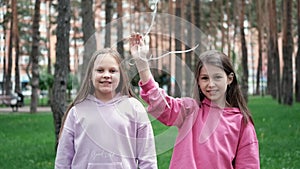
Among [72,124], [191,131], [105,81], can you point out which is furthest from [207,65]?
[72,124]

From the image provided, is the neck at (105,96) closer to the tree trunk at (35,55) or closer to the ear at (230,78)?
the ear at (230,78)

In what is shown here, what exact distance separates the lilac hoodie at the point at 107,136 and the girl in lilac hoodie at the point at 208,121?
15 cm

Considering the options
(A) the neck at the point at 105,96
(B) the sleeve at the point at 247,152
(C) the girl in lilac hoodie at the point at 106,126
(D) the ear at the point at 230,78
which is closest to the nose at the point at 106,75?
(C) the girl in lilac hoodie at the point at 106,126

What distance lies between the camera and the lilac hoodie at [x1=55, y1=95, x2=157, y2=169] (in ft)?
9.12

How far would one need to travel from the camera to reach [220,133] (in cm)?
278

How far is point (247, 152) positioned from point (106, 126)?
2.35 feet

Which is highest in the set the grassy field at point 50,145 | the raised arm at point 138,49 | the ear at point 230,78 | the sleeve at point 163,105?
the raised arm at point 138,49

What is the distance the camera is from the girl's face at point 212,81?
2.81m

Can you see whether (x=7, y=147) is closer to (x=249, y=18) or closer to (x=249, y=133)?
(x=249, y=133)

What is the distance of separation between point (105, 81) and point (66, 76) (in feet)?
17.2

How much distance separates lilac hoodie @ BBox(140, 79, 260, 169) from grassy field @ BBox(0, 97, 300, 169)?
11 centimetres

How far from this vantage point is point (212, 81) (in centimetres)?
282

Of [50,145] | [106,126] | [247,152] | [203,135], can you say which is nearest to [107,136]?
[106,126]

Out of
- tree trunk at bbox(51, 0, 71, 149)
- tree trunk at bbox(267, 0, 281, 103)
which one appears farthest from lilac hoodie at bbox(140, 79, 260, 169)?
tree trunk at bbox(267, 0, 281, 103)
